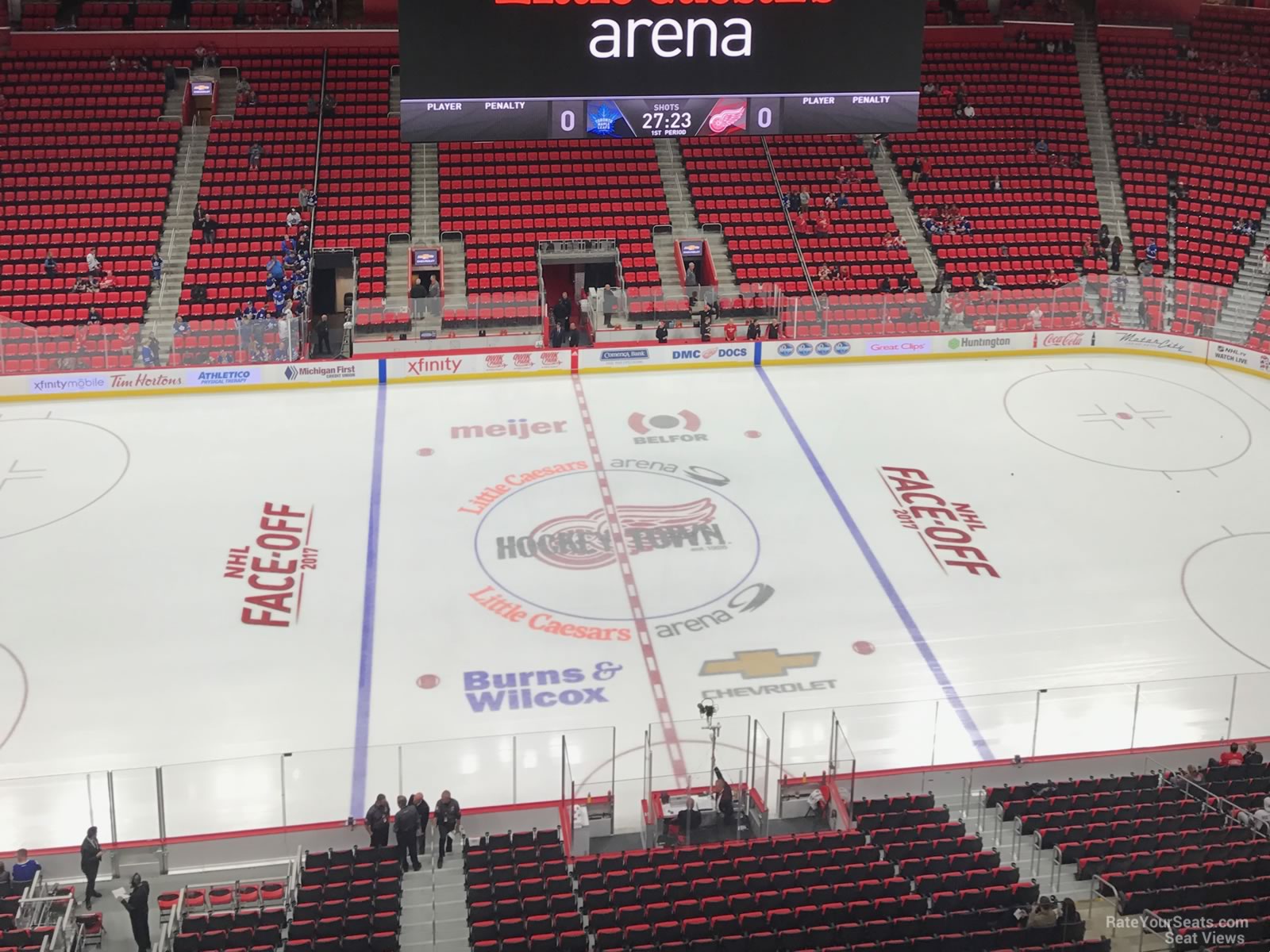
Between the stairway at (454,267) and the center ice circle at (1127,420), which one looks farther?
the stairway at (454,267)

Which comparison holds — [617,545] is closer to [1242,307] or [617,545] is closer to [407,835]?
[407,835]

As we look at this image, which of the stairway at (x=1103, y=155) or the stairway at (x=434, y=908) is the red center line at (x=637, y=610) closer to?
the stairway at (x=434, y=908)

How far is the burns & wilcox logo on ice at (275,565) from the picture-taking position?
18.6m

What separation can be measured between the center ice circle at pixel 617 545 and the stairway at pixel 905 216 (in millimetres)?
12012

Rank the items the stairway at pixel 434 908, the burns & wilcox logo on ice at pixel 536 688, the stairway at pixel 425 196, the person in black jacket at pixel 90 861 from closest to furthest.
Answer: the stairway at pixel 434 908
the person in black jacket at pixel 90 861
the burns & wilcox logo on ice at pixel 536 688
the stairway at pixel 425 196

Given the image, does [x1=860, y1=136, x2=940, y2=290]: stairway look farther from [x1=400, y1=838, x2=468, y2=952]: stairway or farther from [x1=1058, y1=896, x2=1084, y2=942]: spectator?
[x1=1058, y1=896, x2=1084, y2=942]: spectator

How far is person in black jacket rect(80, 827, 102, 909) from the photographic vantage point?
12.3 meters

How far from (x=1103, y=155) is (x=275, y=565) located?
83.2ft

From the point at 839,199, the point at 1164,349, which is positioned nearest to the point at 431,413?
the point at 839,199

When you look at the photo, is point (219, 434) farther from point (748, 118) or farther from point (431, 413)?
point (748, 118)

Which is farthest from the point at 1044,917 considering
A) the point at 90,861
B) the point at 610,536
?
the point at 610,536

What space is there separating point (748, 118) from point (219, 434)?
11315 millimetres

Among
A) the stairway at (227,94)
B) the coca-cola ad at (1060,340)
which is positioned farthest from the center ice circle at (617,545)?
the stairway at (227,94)

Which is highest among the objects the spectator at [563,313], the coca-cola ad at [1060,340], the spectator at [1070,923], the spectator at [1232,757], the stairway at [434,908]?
the spectator at [563,313]
